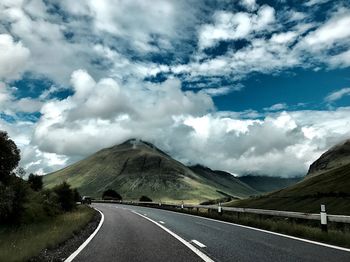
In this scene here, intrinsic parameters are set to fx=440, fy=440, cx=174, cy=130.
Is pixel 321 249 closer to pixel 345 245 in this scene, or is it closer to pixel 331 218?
pixel 345 245

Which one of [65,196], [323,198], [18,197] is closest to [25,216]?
[18,197]

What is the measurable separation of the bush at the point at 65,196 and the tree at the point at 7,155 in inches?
341

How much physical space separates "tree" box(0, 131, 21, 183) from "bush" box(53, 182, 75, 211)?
867cm

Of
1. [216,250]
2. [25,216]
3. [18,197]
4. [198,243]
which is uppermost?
[18,197]

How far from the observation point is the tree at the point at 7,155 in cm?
3978

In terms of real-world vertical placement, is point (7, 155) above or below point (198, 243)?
above

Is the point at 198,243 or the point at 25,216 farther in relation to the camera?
the point at 25,216

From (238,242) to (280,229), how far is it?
4.97 meters

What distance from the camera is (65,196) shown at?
50156 millimetres

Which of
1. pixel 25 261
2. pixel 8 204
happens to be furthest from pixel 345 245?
pixel 8 204

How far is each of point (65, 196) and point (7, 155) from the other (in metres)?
11.0

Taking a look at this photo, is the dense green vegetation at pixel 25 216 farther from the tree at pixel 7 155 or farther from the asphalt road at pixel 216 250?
the asphalt road at pixel 216 250

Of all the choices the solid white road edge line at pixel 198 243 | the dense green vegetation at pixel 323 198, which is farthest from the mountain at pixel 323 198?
the solid white road edge line at pixel 198 243

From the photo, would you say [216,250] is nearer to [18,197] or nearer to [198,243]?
[198,243]
